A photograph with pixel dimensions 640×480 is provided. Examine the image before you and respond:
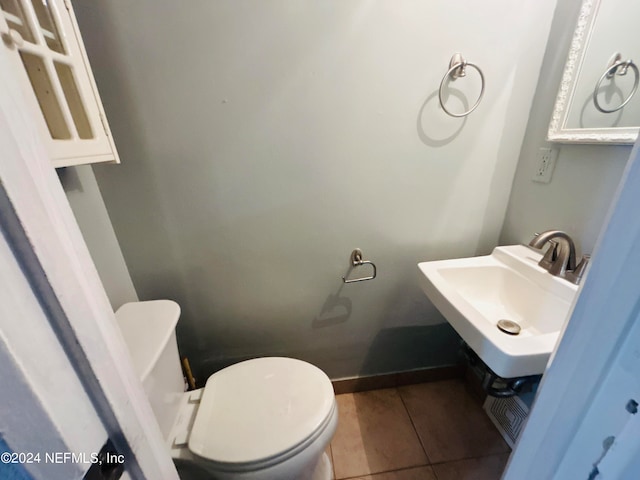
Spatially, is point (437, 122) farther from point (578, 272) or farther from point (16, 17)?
point (16, 17)

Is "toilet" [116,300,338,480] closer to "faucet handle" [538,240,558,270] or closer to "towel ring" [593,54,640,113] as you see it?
"faucet handle" [538,240,558,270]

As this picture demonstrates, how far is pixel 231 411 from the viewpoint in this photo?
34.6 inches

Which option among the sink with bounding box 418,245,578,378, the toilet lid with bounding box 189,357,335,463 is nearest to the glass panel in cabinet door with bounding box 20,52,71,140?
the toilet lid with bounding box 189,357,335,463

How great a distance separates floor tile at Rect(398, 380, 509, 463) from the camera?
3.92 feet

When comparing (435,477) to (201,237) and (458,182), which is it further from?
(201,237)

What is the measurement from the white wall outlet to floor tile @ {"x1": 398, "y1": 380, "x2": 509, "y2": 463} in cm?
112

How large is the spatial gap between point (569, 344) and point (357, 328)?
3.20 ft

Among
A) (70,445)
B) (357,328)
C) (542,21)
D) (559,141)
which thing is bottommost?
(357,328)

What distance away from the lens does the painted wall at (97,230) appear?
828 millimetres

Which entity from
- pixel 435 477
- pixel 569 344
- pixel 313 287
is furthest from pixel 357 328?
pixel 569 344

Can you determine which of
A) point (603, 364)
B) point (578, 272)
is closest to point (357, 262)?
point (578, 272)

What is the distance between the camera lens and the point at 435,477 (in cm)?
111

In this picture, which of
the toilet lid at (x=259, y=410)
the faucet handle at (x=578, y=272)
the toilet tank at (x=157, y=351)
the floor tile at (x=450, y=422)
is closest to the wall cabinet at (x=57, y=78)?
the toilet tank at (x=157, y=351)

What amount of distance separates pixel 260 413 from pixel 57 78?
1.00m
